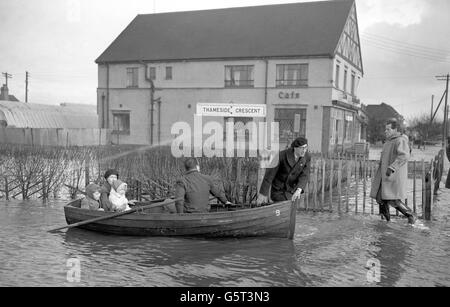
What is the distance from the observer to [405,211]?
1002 cm

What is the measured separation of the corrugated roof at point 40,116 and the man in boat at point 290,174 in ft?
118

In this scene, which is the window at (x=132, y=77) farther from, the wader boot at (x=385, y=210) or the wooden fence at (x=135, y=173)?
the wader boot at (x=385, y=210)

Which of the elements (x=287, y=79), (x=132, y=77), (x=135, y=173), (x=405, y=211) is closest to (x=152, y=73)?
(x=132, y=77)

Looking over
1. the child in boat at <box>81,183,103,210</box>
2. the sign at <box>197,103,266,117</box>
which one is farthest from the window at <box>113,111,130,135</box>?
the child in boat at <box>81,183,103,210</box>

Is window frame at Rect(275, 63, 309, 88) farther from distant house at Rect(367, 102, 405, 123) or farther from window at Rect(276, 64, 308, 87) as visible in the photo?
distant house at Rect(367, 102, 405, 123)

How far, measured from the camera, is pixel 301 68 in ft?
105

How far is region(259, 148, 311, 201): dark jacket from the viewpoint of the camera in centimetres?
900

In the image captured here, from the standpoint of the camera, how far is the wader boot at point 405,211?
996 cm

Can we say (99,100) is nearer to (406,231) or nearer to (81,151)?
(81,151)

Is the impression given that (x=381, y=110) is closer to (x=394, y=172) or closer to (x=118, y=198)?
(x=394, y=172)

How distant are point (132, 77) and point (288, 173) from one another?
98.8 feet
